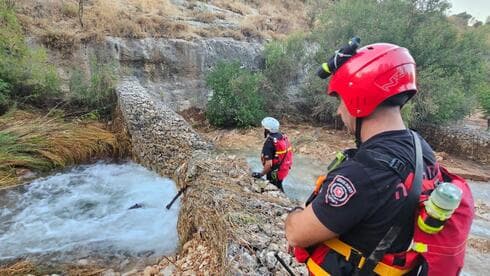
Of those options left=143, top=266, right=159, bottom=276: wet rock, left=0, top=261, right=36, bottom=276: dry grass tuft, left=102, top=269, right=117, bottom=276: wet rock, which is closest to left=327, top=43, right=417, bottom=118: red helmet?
left=143, top=266, right=159, bottom=276: wet rock

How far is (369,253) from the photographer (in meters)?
1.30

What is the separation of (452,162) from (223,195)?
28.6 ft

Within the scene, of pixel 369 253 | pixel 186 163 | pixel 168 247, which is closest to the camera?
pixel 369 253

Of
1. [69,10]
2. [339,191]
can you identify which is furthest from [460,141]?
[69,10]

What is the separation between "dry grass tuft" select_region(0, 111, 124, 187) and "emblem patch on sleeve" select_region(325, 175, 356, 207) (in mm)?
5993

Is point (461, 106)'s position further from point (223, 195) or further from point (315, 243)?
point (315, 243)

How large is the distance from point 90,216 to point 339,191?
192 inches

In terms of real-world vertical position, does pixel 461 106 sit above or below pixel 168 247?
above

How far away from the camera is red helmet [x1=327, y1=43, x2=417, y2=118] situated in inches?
50.8

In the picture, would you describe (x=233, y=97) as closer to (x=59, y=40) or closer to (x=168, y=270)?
(x=59, y=40)

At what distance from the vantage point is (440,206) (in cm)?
113

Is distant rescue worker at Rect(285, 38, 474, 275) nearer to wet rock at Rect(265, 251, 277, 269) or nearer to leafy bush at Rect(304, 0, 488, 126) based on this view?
wet rock at Rect(265, 251, 277, 269)

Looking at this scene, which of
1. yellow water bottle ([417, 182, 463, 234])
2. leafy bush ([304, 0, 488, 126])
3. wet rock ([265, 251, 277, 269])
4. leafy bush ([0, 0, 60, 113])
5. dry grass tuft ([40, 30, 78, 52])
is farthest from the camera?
dry grass tuft ([40, 30, 78, 52])

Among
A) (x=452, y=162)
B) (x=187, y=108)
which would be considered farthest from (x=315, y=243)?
(x=187, y=108)
